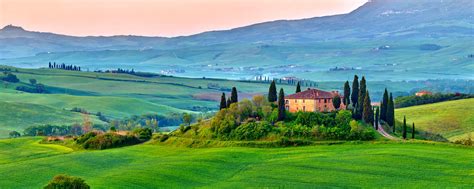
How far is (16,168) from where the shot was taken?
78500mm

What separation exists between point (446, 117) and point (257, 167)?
7637cm

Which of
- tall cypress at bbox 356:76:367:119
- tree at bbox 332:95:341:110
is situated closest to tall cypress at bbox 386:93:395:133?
tall cypress at bbox 356:76:367:119

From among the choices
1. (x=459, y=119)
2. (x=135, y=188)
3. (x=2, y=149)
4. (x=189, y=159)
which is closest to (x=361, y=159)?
(x=189, y=159)

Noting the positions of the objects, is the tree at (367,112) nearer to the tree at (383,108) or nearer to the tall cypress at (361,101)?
the tall cypress at (361,101)

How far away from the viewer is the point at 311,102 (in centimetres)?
10925

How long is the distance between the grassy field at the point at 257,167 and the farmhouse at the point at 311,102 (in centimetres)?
2085

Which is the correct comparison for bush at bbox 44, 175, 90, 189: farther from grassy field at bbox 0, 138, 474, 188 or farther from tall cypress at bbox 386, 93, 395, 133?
tall cypress at bbox 386, 93, 395, 133

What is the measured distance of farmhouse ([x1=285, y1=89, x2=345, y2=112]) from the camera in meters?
109

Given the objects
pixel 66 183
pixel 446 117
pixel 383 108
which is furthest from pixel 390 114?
pixel 66 183

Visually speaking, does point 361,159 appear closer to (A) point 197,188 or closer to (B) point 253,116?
(A) point 197,188

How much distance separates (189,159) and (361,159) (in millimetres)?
18956

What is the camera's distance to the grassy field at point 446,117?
133500 mm

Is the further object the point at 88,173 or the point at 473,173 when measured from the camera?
the point at 88,173

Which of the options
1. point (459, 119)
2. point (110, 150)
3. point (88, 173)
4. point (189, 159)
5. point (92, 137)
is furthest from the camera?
point (459, 119)
